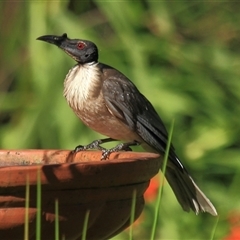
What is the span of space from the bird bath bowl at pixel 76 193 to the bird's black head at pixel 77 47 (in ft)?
4.30

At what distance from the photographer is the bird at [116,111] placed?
4422 millimetres

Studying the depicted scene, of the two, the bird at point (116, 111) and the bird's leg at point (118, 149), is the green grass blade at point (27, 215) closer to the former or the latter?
the bird's leg at point (118, 149)

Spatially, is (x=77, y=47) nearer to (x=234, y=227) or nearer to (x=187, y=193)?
(x=187, y=193)

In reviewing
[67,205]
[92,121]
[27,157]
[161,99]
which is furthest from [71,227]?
[161,99]

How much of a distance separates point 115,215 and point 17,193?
42cm

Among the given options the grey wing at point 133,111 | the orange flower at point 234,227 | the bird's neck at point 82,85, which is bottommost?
the orange flower at point 234,227

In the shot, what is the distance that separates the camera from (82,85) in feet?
14.9

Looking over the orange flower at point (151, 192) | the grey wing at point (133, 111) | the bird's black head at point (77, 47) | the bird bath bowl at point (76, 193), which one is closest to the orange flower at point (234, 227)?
the orange flower at point (151, 192)

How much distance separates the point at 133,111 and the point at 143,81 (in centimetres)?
175

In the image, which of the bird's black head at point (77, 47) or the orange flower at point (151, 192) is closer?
the bird's black head at point (77, 47)

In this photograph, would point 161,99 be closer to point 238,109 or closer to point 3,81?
point 238,109

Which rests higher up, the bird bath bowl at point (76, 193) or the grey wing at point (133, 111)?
the bird bath bowl at point (76, 193)

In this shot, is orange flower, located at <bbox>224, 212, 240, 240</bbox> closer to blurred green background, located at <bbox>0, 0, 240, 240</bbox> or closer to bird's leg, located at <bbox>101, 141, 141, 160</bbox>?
bird's leg, located at <bbox>101, 141, 141, 160</bbox>

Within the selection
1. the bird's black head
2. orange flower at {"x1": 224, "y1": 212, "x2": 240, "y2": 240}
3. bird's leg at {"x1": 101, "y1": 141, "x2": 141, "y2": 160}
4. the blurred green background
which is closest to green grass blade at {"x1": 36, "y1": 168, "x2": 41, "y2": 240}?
bird's leg at {"x1": 101, "y1": 141, "x2": 141, "y2": 160}
